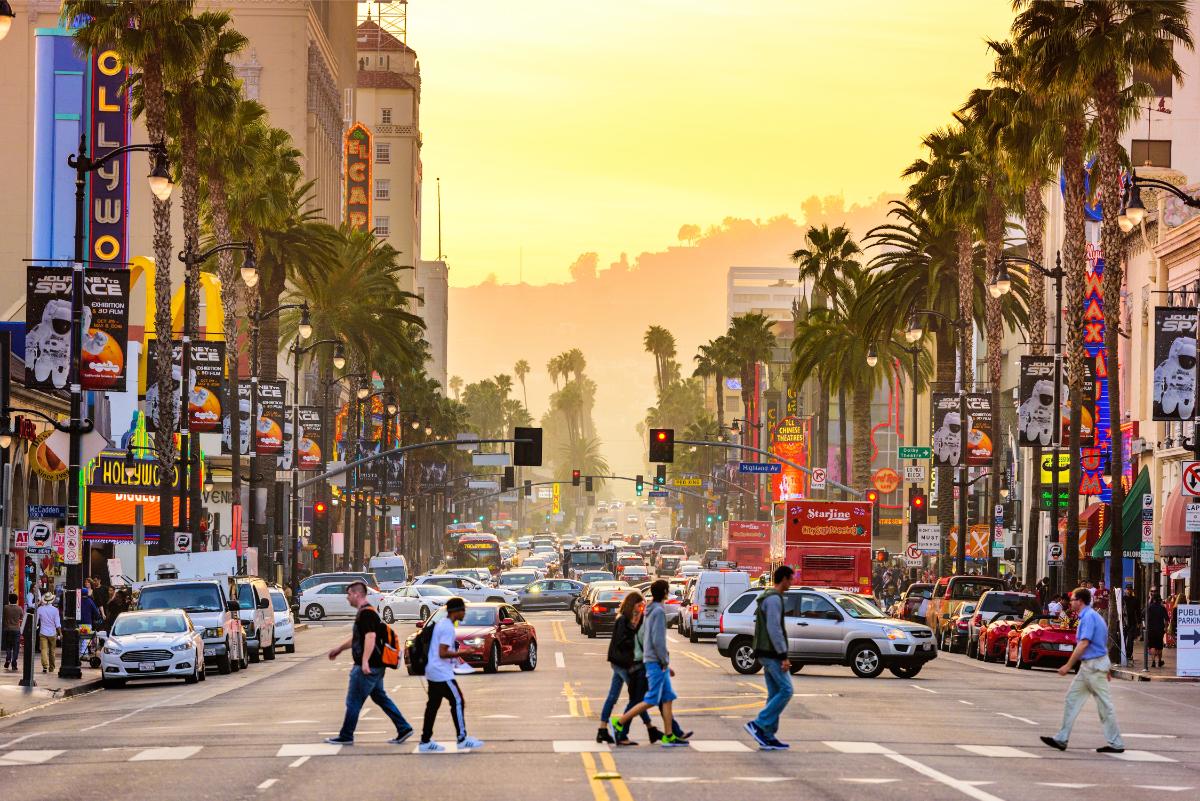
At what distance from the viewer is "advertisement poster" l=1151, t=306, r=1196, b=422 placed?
133 ft

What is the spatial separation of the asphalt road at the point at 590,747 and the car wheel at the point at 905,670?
399 mm

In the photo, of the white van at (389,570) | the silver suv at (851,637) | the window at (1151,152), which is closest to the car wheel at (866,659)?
the silver suv at (851,637)

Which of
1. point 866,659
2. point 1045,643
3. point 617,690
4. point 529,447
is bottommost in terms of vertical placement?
point 1045,643

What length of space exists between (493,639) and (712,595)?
635 inches

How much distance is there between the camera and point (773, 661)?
2144cm

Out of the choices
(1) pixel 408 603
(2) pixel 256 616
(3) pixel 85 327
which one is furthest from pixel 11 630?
(1) pixel 408 603

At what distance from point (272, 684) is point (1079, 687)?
62.5ft

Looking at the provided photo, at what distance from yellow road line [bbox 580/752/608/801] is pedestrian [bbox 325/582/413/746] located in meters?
2.66

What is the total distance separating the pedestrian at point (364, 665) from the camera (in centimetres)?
2195

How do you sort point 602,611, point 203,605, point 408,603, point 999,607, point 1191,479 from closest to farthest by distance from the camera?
1. point 1191,479
2. point 203,605
3. point 999,607
4. point 602,611
5. point 408,603

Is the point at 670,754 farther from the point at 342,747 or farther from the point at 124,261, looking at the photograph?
the point at 124,261

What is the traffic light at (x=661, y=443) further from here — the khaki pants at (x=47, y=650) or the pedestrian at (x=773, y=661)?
the pedestrian at (x=773, y=661)

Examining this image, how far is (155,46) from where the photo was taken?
51219mm

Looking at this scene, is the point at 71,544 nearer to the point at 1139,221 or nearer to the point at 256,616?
the point at 256,616
